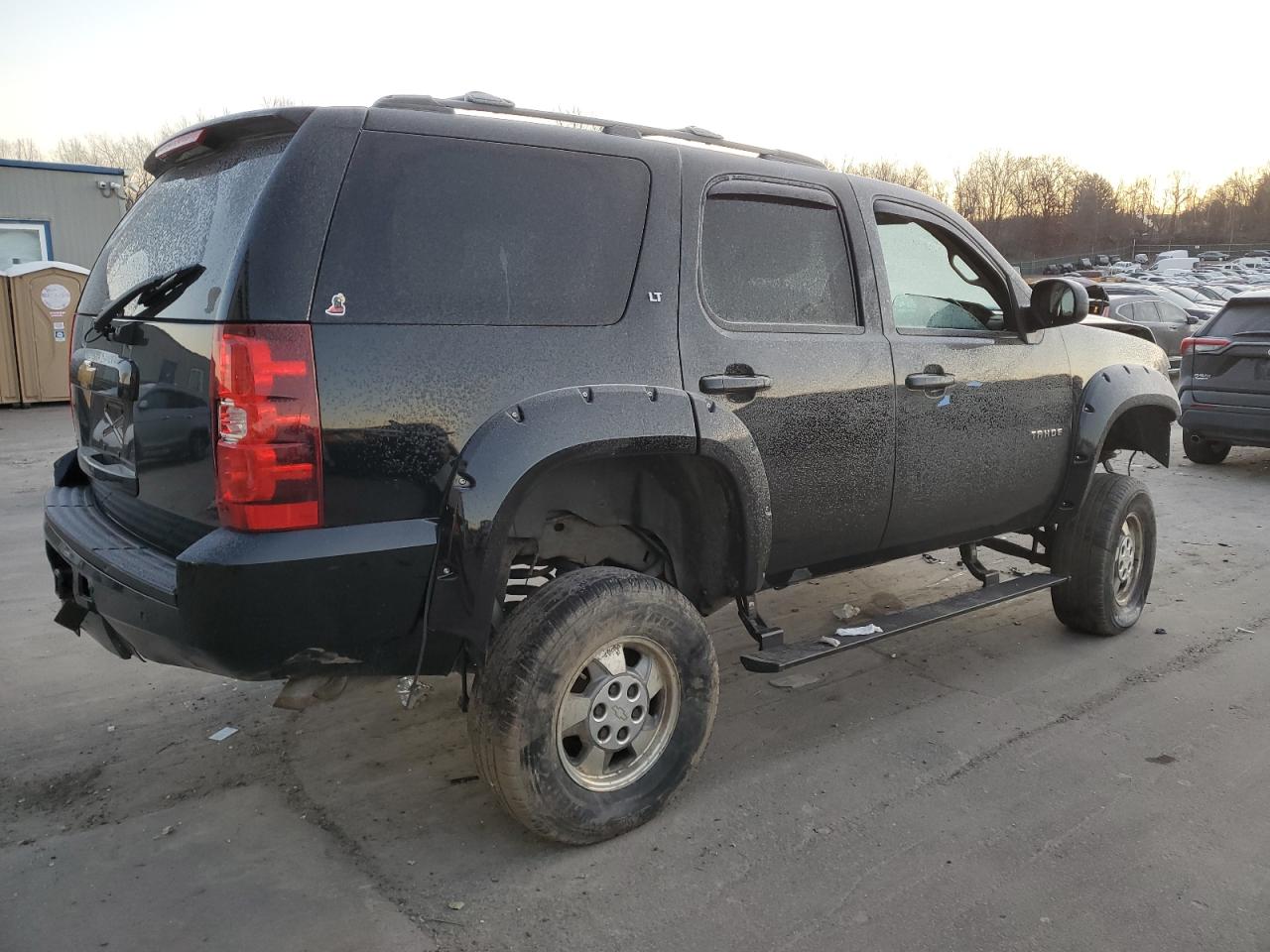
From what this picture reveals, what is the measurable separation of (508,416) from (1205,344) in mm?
9169

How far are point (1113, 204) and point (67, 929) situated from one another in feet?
348

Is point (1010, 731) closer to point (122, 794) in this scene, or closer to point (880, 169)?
point (122, 794)

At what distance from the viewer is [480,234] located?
9.66ft

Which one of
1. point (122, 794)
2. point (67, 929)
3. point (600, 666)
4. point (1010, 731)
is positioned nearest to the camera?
point (67, 929)

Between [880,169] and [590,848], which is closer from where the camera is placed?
[590,848]

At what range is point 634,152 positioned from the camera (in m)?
3.33

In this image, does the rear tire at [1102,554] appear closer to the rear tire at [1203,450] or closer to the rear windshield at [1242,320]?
the rear windshield at [1242,320]

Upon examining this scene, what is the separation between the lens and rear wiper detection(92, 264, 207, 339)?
2.80 m

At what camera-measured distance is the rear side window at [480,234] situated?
273 cm

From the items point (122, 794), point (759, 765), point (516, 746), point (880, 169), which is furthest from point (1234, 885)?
point (880, 169)

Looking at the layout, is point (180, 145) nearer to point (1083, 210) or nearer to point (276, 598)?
point (276, 598)

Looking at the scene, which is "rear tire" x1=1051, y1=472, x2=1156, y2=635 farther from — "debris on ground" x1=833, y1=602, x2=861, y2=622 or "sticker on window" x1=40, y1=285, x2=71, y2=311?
"sticker on window" x1=40, y1=285, x2=71, y2=311

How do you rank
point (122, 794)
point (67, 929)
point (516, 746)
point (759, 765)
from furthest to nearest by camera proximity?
1. point (759, 765)
2. point (122, 794)
3. point (516, 746)
4. point (67, 929)

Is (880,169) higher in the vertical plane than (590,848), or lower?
higher
